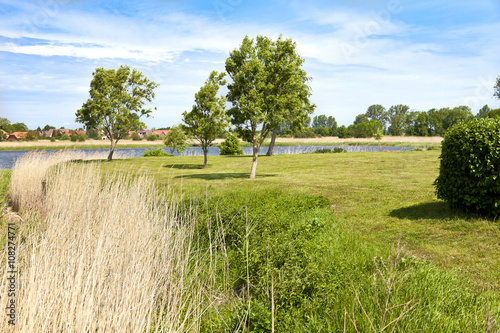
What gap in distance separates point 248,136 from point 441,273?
500 inches

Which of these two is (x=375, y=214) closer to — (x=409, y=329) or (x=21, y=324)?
(x=409, y=329)

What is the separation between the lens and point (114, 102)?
94.3 feet

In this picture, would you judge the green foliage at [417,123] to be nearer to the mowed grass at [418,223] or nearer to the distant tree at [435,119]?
the distant tree at [435,119]

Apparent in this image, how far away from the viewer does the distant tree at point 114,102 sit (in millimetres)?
28734

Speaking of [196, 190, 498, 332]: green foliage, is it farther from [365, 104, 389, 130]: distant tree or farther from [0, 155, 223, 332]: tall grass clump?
[365, 104, 389, 130]: distant tree

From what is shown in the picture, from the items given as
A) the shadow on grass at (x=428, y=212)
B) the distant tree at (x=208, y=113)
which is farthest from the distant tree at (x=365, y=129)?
the shadow on grass at (x=428, y=212)

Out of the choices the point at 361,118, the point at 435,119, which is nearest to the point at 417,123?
the point at 435,119

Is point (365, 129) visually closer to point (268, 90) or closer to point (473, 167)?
point (268, 90)

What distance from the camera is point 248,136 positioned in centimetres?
1675

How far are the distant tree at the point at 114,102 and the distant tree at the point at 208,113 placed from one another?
10.9 meters

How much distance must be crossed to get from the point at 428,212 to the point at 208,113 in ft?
48.8

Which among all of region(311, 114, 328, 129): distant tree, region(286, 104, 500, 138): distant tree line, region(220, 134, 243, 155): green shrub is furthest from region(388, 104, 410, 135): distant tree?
region(220, 134, 243, 155): green shrub

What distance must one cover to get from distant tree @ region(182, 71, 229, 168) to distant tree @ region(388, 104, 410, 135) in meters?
88.0

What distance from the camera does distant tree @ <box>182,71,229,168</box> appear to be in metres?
19.9
